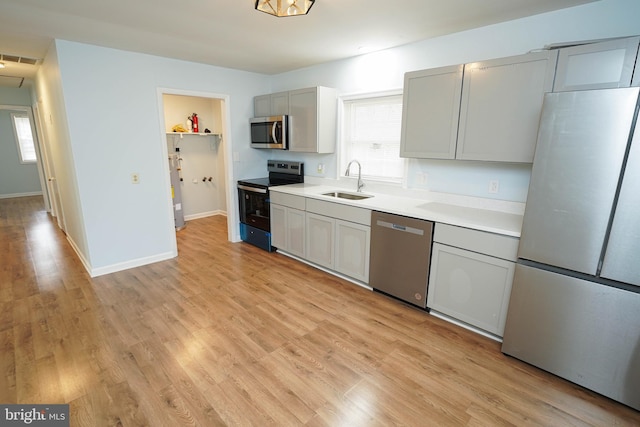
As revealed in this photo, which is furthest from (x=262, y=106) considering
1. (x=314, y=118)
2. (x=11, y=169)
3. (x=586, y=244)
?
(x=11, y=169)

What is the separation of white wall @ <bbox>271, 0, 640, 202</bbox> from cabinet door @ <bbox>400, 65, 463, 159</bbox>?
1.16 feet

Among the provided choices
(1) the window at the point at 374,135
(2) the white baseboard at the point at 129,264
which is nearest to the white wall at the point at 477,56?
(1) the window at the point at 374,135

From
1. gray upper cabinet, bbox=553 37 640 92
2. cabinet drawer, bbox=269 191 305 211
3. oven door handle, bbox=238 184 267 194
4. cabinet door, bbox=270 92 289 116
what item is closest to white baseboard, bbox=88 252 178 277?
oven door handle, bbox=238 184 267 194

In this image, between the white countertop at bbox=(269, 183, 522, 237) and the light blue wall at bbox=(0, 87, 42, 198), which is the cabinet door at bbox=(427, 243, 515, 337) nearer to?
the white countertop at bbox=(269, 183, 522, 237)

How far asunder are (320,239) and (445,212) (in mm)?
1436

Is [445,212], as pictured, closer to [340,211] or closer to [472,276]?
[472,276]

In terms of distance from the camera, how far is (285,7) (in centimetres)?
210

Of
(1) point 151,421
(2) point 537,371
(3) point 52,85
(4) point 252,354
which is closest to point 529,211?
(2) point 537,371

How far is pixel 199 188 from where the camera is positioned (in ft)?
19.9

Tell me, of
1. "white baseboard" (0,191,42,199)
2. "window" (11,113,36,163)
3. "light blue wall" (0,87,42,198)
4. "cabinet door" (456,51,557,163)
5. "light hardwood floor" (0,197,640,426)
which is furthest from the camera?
"white baseboard" (0,191,42,199)

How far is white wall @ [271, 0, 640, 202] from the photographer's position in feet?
6.89

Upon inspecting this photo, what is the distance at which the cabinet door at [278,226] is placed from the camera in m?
3.93

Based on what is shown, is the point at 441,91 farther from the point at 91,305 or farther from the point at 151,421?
the point at 91,305

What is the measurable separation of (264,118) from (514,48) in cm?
298
